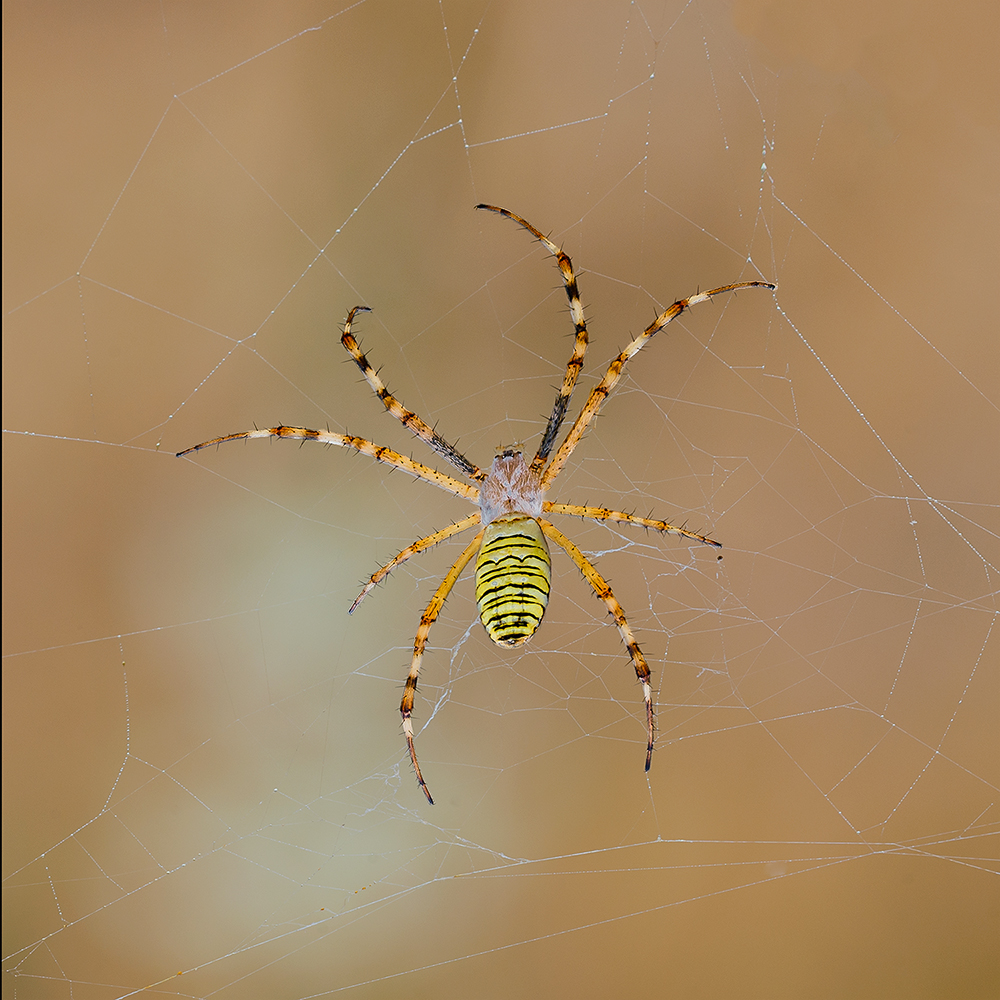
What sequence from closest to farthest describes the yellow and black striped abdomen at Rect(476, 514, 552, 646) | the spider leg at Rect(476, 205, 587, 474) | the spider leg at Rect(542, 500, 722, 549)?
the yellow and black striped abdomen at Rect(476, 514, 552, 646) → the spider leg at Rect(542, 500, 722, 549) → the spider leg at Rect(476, 205, 587, 474)

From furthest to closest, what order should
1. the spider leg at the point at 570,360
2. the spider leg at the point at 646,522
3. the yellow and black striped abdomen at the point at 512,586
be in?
1. the spider leg at the point at 570,360
2. the spider leg at the point at 646,522
3. the yellow and black striped abdomen at the point at 512,586

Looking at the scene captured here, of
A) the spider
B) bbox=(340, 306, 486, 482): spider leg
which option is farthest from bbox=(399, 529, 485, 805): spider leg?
bbox=(340, 306, 486, 482): spider leg

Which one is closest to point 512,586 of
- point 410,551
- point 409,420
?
point 410,551

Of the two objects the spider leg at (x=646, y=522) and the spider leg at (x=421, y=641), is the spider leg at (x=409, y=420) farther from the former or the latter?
the spider leg at (x=646, y=522)

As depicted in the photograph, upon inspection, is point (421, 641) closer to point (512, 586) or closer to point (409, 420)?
point (512, 586)

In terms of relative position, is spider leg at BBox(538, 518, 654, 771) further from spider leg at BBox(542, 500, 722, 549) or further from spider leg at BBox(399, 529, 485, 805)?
spider leg at BBox(399, 529, 485, 805)

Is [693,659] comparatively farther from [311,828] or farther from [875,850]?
[311,828]

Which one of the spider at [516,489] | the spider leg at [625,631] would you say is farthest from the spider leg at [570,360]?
the spider leg at [625,631]

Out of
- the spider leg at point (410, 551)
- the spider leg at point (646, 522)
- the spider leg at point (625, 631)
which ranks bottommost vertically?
the spider leg at point (625, 631)
